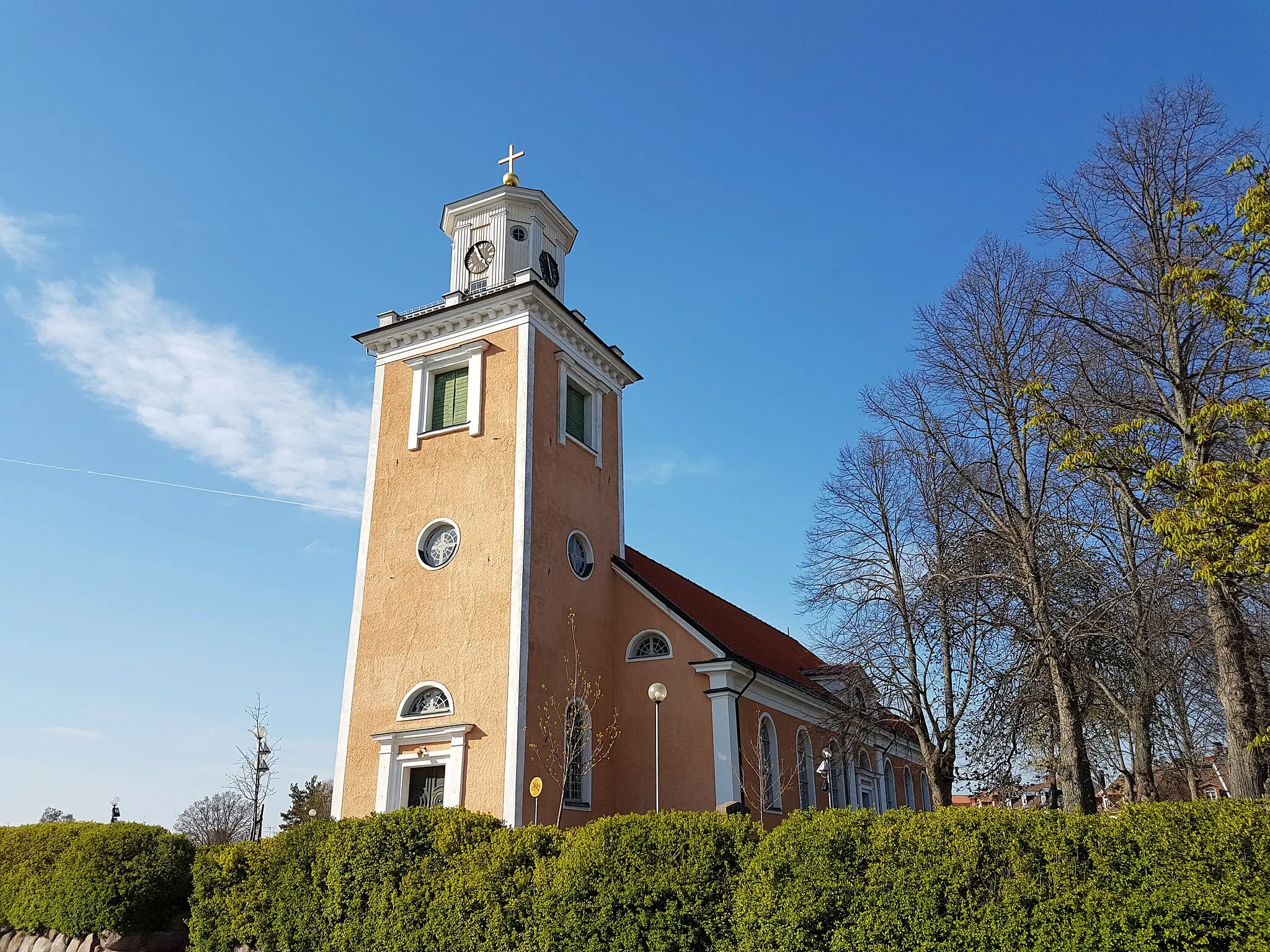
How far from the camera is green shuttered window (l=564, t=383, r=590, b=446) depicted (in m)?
23.1

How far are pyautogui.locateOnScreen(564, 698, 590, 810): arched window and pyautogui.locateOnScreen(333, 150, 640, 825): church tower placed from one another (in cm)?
78

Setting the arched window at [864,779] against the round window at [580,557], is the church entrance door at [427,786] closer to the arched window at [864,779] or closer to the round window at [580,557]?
the round window at [580,557]

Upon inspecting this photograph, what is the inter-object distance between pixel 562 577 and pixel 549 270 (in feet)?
28.3

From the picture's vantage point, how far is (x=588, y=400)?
24125 millimetres

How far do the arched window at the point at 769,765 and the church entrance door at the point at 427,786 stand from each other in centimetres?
718

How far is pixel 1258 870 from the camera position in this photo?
850 centimetres

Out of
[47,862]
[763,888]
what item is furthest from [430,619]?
[763,888]

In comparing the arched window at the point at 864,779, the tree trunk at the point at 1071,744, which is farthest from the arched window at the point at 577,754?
the arched window at the point at 864,779

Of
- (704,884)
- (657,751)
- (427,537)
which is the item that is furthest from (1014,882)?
(427,537)

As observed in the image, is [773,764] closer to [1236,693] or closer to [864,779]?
[864,779]

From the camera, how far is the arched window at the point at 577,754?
1916 cm

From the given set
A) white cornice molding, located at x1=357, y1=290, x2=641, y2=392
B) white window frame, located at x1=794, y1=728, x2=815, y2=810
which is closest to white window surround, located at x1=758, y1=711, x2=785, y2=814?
white window frame, located at x1=794, y1=728, x2=815, y2=810

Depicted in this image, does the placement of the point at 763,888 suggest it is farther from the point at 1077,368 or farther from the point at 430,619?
the point at 430,619

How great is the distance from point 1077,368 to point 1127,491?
232 centimetres
